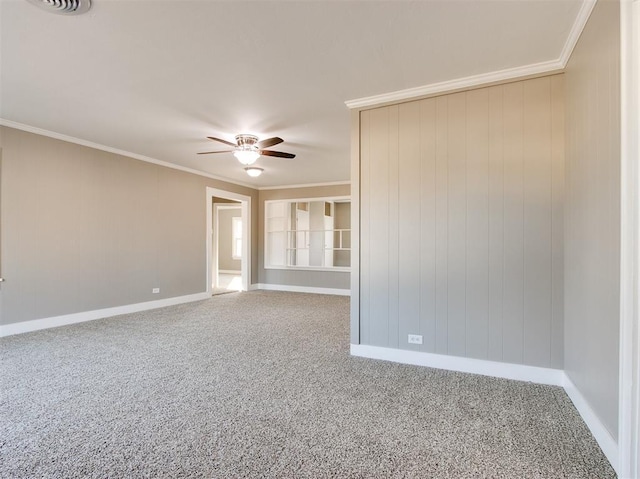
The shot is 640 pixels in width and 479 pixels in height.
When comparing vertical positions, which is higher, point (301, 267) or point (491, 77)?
point (491, 77)

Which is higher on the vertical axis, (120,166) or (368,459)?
(120,166)

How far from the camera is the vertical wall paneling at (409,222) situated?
2922 millimetres

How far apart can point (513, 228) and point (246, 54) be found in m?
2.51

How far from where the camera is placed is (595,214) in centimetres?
179

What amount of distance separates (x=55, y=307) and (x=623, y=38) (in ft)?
19.3

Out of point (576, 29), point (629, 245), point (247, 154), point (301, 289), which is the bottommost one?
point (301, 289)

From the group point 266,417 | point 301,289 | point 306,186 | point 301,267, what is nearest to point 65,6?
point 266,417

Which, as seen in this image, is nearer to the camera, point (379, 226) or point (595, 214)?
point (595, 214)

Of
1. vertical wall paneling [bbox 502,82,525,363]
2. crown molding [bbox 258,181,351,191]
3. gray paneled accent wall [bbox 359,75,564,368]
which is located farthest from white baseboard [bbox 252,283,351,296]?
vertical wall paneling [bbox 502,82,525,363]

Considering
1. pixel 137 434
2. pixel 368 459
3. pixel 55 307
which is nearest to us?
pixel 368 459

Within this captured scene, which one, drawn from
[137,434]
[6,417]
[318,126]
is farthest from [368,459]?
[318,126]

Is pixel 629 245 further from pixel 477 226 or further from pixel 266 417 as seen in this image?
pixel 266 417

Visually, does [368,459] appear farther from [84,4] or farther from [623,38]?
[84,4]

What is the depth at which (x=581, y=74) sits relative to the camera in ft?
6.68
